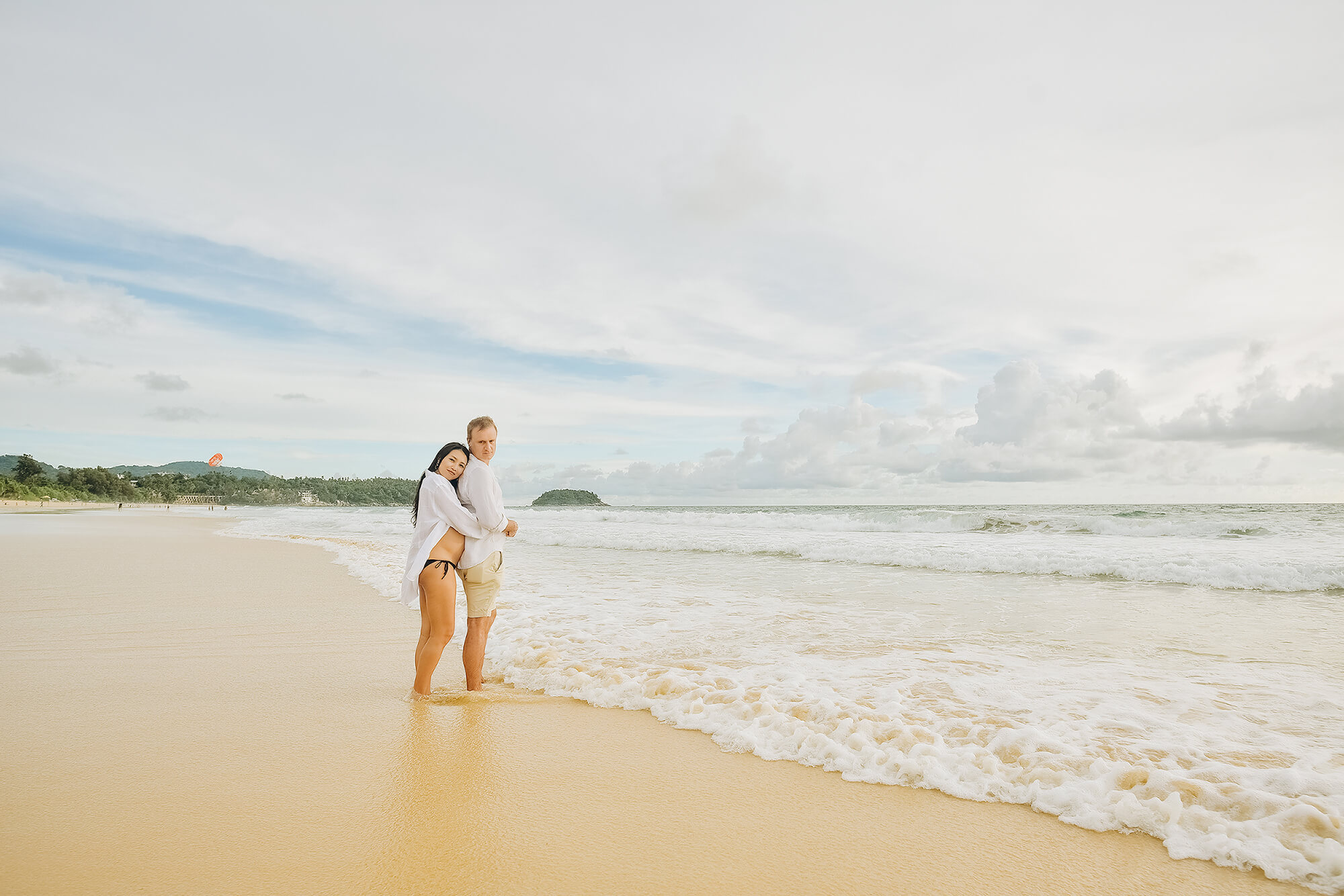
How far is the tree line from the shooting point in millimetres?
76750

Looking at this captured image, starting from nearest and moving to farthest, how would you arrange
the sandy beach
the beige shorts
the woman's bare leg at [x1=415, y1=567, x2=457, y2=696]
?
1. the sandy beach
2. the woman's bare leg at [x1=415, y1=567, x2=457, y2=696]
3. the beige shorts

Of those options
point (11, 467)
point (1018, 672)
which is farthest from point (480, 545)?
point (11, 467)

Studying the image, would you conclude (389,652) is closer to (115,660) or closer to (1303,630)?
(115,660)

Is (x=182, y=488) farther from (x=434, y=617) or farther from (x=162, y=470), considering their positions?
(x=434, y=617)

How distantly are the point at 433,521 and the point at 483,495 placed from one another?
0.48 m

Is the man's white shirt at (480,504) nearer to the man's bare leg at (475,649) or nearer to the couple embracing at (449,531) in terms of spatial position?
the couple embracing at (449,531)

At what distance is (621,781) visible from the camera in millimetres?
3461

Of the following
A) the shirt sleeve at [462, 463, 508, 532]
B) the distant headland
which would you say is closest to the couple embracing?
the shirt sleeve at [462, 463, 508, 532]

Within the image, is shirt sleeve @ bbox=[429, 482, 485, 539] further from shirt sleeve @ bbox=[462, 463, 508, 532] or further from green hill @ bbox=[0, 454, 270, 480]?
green hill @ bbox=[0, 454, 270, 480]

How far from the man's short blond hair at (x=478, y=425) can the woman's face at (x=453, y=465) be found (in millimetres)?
136

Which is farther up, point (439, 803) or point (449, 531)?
point (449, 531)

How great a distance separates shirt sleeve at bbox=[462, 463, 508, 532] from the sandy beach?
1.34 metres

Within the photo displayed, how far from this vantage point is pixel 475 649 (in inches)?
198

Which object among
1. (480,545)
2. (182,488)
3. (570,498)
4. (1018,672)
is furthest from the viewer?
(182,488)
